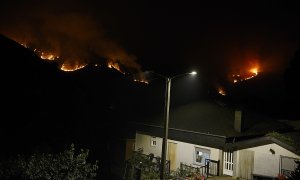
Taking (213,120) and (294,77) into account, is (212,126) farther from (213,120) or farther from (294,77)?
(294,77)

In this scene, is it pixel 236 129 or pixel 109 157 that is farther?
pixel 109 157

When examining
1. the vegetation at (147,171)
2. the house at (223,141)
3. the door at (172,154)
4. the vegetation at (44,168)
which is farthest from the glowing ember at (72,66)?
the vegetation at (44,168)

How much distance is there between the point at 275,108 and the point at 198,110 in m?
19.0

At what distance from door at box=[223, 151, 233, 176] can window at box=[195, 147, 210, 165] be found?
4.43 feet

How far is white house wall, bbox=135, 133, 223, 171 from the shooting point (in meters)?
24.8

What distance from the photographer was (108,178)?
2725 centimetres

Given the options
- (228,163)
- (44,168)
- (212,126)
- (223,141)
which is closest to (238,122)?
(212,126)

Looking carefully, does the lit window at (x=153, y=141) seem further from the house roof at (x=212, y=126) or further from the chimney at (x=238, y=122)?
the chimney at (x=238, y=122)

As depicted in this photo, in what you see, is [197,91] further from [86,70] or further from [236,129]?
[86,70]

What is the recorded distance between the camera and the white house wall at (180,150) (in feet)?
81.4

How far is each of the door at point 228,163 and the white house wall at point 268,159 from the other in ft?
6.35

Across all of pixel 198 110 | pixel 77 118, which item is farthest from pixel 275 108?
pixel 77 118

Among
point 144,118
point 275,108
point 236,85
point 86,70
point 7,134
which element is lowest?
point 7,134

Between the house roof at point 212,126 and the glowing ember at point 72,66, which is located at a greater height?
the glowing ember at point 72,66
